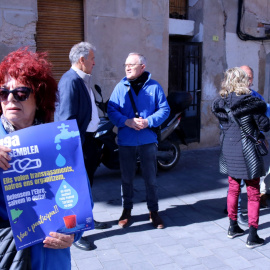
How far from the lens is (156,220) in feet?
13.2

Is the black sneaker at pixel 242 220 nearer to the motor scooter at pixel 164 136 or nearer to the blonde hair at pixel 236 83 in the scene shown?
the blonde hair at pixel 236 83

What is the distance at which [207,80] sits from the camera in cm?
849

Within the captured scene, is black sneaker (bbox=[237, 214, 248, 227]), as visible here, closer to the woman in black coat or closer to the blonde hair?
the woman in black coat

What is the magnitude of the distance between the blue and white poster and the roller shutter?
5492mm

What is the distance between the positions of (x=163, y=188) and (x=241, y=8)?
5.43 m

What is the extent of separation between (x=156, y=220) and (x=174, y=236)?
302 mm

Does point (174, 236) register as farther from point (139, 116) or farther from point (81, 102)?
point (81, 102)

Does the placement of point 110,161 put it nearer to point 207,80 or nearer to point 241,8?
point 207,80

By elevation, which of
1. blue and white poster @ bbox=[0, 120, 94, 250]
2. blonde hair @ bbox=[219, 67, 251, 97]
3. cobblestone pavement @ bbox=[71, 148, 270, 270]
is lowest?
cobblestone pavement @ bbox=[71, 148, 270, 270]

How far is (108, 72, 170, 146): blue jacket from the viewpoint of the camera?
3924 mm

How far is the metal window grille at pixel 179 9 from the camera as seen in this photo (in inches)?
333

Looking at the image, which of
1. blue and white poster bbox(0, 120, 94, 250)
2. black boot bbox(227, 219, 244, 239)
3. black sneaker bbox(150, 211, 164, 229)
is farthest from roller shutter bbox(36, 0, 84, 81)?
blue and white poster bbox(0, 120, 94, 250)

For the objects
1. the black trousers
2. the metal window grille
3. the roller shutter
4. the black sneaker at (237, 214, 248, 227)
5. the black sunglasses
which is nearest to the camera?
the black sunglasses

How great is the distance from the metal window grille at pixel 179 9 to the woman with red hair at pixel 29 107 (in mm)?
7274
